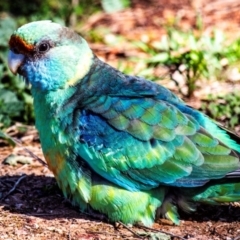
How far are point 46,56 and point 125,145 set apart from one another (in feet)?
2.57

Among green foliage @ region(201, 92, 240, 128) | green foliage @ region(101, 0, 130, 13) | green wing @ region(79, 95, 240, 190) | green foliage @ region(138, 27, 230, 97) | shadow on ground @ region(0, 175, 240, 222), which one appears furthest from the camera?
green foliage @ region(101, 0, 130, 13)

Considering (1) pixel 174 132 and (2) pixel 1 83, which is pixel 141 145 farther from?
(2) pixel 1 83

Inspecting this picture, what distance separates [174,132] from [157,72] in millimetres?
2854

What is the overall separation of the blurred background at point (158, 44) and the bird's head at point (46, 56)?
1.42 m

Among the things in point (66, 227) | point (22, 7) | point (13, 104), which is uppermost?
point (22, 7)

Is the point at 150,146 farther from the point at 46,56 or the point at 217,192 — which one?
the point at 46,56

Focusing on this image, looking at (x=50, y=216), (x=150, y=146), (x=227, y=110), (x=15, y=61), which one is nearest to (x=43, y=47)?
(x=15, y=61)

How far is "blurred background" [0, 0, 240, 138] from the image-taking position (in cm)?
639

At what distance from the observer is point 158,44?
263 inches

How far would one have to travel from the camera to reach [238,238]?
4242 mm

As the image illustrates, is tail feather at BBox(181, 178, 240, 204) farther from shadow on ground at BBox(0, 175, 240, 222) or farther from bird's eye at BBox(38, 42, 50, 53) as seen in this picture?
bird's eye at BBox(38, 42, 50, 53)

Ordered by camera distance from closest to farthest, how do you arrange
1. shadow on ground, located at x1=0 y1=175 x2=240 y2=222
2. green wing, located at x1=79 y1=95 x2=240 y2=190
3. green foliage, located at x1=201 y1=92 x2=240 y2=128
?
green wing, located at x1=79 y1=95 x2=240 y2=190, shadow on ground, located at x1=0 y1=175 x2=240 y2=222, green foliage, located at x1=201 y1=92 x2=240 y2=128

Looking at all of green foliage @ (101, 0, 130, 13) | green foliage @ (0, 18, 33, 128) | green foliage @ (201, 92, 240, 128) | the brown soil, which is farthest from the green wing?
green foliage @ (101, 0, 130, 13)

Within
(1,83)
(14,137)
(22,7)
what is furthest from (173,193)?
(22,7)
